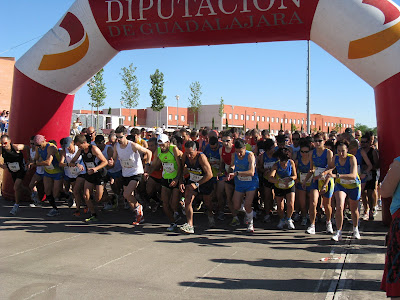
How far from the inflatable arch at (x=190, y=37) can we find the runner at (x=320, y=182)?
1246mm

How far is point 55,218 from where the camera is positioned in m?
8.12

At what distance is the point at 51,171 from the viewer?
27.8 feet

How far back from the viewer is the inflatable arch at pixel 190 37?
7.04 meters

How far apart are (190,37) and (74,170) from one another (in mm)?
3850

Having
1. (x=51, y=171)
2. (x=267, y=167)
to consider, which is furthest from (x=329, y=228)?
(x=51, y=171)

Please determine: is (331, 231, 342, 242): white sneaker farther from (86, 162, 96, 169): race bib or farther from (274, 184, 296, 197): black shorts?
(86, 162, 96, 169): race bib

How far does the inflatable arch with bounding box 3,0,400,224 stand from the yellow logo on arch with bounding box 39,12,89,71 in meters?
0.02

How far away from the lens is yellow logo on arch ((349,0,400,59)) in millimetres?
6801

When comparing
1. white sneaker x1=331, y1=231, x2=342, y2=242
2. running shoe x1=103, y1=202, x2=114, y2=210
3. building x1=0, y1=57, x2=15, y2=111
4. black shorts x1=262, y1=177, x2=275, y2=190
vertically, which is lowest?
white sneaker x1=331, y1=231, x2=342, y2=242

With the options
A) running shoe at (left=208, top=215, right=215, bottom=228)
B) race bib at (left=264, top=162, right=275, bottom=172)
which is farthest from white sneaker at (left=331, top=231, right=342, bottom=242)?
running shoe at (left=208, top=215, right=215, bottom=228)

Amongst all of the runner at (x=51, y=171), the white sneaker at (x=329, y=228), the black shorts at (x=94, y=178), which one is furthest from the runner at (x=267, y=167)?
the runner at (x=51, y=171)

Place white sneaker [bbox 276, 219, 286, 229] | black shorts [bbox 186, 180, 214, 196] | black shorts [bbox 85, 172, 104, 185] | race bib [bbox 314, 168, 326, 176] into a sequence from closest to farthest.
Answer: race bib [bbox 314, 168, 326, 176] < black shorts [bbox 186, 180, 214, 196] < white sneaker [bbox 276, 219, 286, 229] < black shorts [bbox 85, 172, 104, 185]

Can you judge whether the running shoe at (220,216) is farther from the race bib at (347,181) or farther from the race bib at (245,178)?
the race bib at (347,181)

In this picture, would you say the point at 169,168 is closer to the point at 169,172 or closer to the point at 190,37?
the point at 169,172
